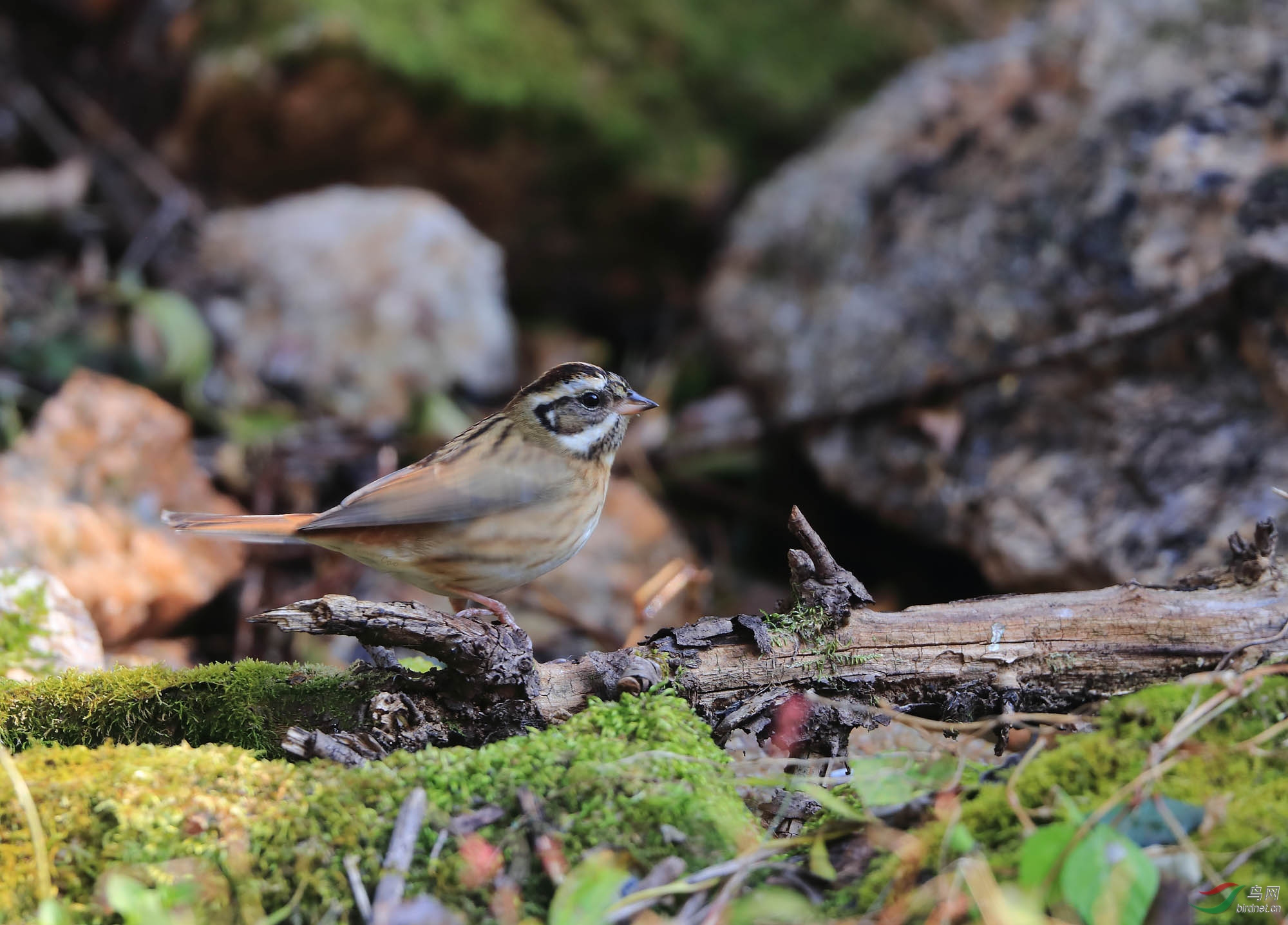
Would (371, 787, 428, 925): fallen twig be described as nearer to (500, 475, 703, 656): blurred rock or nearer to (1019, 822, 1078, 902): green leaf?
(1019, 822, 1078, 902): green leaf

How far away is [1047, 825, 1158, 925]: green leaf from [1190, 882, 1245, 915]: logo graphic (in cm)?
17

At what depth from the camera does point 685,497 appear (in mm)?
7309

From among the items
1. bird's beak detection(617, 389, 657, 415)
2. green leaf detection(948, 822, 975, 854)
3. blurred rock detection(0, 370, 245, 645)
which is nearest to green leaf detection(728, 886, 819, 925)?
green leaf detection(948, 822, 975, 854)

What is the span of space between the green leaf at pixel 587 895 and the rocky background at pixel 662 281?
2056 mm

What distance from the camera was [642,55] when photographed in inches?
323

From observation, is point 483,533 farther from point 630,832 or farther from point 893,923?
point 893,923

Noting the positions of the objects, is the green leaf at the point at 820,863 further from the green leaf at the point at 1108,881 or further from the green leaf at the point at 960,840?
the green leaf at the point at 1108,881

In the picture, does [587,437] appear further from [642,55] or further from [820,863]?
[642,55]

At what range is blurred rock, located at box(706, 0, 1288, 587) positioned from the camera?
502 centimetres

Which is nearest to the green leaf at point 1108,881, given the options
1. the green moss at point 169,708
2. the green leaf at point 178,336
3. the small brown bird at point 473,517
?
the green moss at point 169,708

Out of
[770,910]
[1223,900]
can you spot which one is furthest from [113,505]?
[1223,900]

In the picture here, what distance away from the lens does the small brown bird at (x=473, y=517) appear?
3723 mm

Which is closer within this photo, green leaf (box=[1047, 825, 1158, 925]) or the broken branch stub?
green leaf (box=[1047, 825, 1158, 925])

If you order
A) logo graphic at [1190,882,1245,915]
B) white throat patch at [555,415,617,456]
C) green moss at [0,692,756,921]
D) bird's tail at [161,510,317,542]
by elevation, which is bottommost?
green moss at [0,692,756,921]
